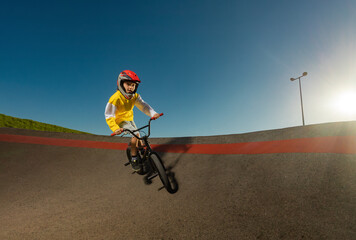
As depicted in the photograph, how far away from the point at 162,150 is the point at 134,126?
8.84ft

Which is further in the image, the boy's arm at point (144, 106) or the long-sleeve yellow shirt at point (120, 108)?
the boy's arm at point (144, 106)

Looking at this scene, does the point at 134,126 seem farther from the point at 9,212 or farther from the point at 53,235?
the point at 9,212

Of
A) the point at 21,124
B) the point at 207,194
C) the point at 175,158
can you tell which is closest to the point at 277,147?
the point at 207,194

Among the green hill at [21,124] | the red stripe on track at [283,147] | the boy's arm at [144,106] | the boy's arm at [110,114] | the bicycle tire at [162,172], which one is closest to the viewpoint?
the bicycle tire at [162,172]

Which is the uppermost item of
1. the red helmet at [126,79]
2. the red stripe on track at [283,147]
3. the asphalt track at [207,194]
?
the red helmet at [126,79]

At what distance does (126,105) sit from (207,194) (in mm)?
2447

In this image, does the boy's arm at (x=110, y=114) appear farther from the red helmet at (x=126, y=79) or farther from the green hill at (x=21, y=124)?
the green hill at (x=21, y=124)

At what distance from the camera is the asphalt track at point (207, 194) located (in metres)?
2.27

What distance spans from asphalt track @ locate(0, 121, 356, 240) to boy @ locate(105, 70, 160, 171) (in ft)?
4.24

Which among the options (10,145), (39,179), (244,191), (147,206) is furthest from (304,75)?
(10,145)

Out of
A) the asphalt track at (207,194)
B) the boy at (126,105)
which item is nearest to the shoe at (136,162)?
the boy at (126,105)

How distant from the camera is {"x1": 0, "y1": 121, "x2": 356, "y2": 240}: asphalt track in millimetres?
2270

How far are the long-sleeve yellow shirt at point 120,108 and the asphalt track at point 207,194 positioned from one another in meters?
1.51

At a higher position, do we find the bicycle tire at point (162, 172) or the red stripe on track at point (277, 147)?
the red stripe on track at point (277, 147)
